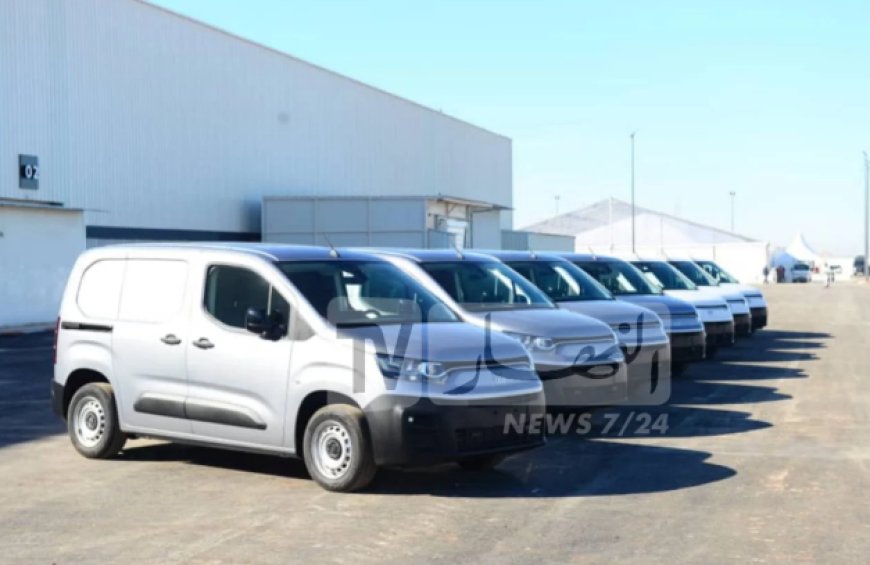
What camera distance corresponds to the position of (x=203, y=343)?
873cm

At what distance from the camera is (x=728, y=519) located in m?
7.25

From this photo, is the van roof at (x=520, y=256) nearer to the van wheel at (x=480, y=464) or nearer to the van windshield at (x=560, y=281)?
the van windshield at (x=560, y=281)

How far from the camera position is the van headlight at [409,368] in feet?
25.8

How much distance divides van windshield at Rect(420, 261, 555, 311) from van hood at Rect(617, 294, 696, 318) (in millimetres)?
3616

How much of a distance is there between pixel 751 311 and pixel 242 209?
18173mm

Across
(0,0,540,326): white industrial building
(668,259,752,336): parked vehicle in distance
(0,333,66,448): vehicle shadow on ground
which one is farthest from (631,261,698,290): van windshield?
(0,0,540,326): white industrial building

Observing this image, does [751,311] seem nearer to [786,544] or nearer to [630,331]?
[630,331]

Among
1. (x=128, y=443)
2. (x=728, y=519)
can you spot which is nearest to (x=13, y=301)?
(x=128, y=443)

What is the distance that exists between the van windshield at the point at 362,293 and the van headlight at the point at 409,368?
59cm

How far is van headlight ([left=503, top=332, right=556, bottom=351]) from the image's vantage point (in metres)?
10.5

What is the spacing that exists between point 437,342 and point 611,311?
528 centimetres

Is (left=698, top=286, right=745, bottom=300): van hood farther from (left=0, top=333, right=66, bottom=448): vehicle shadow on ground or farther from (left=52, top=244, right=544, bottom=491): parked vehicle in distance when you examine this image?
(left=52, top=244, right=544, bottom=491): parked vehicle in distance

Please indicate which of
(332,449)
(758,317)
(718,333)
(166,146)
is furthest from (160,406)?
(166,146)

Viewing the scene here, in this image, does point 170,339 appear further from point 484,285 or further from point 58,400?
point 484,285
